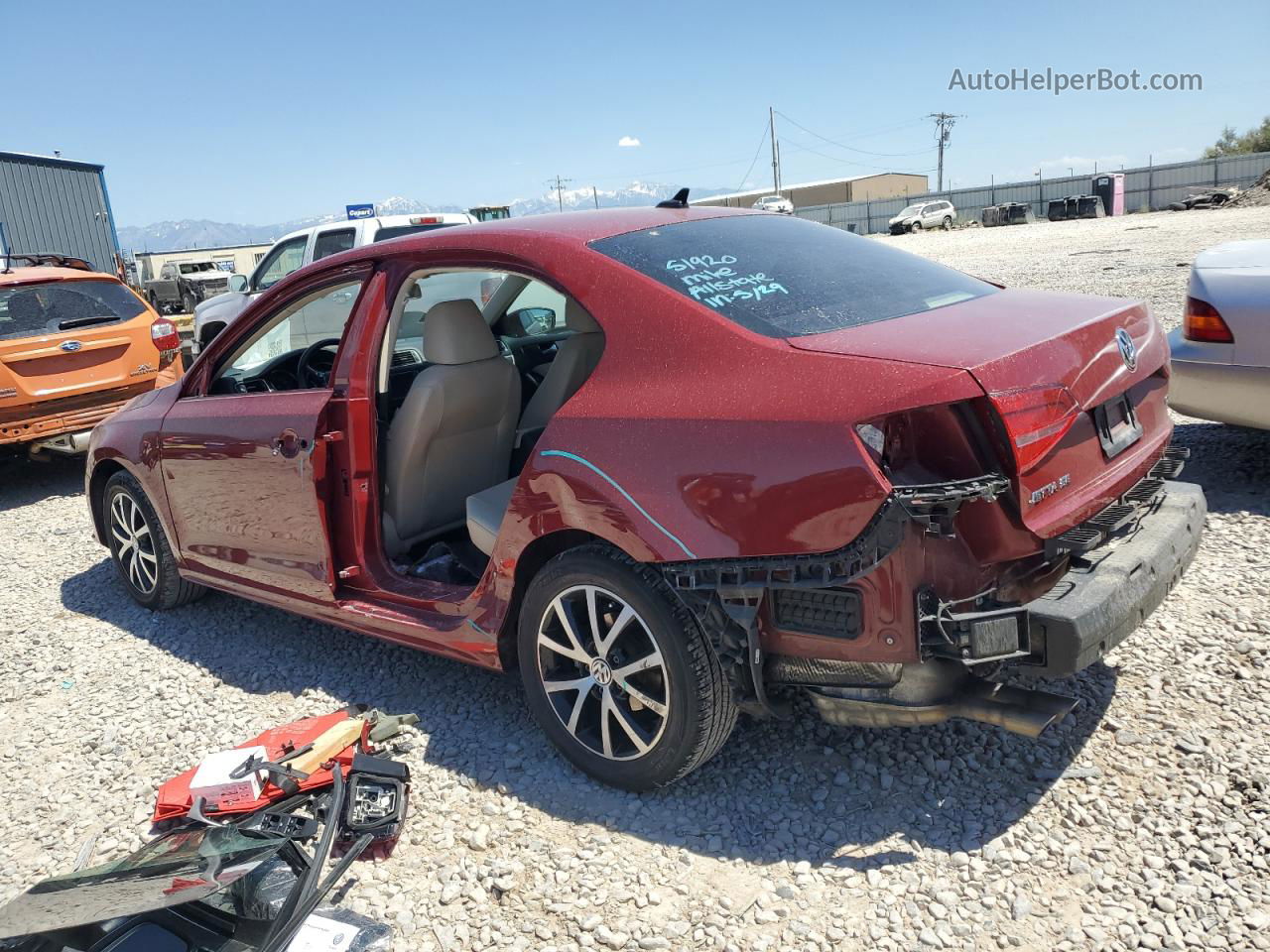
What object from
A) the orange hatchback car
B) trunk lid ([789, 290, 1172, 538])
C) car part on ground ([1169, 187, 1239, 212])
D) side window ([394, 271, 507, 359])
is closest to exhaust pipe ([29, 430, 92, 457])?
the orange hatchback car

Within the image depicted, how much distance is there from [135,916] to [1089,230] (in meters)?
32.6

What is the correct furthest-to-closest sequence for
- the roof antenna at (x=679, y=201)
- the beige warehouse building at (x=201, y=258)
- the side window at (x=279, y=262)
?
the beige warehouse building at (x=201, y=258) → the side window at (x=279, y=262) → the roof antenna at (x=679, y=201)

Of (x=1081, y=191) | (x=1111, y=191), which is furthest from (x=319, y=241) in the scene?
(x=1081, y=191)

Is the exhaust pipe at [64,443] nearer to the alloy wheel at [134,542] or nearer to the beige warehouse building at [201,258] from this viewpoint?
the alloy wheel at [134,542]

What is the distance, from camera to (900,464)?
2.45 metres

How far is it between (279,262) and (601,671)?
9.28m

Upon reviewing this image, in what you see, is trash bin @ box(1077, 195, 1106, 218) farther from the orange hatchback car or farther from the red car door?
the red car door

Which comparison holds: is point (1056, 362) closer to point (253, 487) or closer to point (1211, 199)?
point (253, 487)

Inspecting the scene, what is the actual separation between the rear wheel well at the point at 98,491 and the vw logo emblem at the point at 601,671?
3429 millimetres

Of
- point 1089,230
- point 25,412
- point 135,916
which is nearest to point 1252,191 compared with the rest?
point 1089,230

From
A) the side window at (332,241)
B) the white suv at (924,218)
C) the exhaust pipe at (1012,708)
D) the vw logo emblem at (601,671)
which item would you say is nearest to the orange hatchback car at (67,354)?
the side window at (332,241)

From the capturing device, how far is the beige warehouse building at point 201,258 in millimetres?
48122

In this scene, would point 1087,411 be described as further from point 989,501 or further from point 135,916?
→ point 135,916

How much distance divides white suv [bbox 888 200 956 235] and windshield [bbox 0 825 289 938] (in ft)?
152
